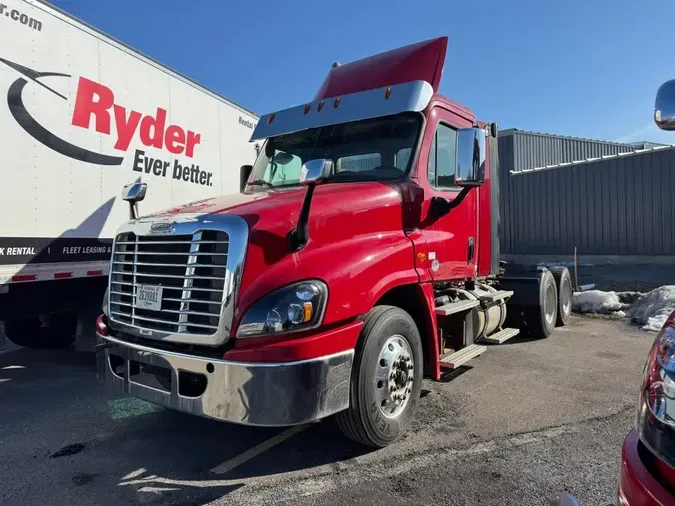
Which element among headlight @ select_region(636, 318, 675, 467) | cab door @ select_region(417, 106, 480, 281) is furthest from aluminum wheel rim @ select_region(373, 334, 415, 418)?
headlight @ select_region(636, 318, 675, 467)

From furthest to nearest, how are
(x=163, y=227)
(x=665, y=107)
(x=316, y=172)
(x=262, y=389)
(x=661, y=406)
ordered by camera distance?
(x=163, y=227), (x=316, y=172), (x=262, y=389), (x=665, y=107), (x=661, y=406)

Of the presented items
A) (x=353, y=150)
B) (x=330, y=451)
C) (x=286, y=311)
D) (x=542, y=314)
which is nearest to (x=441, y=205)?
(x=353, y=150)

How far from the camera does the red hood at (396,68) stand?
4914 mm

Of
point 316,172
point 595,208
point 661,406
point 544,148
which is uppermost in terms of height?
point 544,148

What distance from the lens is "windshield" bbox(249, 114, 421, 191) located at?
14.2 ft

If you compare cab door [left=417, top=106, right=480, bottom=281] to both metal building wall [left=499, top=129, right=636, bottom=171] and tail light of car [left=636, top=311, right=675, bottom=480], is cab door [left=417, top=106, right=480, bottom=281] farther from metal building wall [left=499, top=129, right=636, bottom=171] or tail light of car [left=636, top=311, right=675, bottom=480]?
metal building wall [left=499, top=129, right=636, bottom=171]

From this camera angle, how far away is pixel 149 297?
11.4 feet

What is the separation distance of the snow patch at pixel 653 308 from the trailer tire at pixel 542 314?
1664 mm

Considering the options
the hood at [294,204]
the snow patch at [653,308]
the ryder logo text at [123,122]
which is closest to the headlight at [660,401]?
the hood at [294,204]

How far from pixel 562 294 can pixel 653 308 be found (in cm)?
174

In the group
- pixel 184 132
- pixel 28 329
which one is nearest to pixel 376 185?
pixel 184 132

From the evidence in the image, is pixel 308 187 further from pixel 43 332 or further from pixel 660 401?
pixel 43 332

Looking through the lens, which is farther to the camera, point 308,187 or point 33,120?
point 33,120

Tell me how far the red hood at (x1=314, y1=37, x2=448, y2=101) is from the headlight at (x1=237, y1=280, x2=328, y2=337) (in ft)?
9.17
